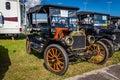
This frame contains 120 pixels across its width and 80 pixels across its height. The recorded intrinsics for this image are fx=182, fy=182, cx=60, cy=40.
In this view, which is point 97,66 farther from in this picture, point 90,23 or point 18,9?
point 18,9

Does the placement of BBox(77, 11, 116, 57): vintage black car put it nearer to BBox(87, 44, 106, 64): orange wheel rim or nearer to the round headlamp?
BBox(87, 44, 106, 64): orange wheel rim

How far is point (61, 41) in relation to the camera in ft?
18.7

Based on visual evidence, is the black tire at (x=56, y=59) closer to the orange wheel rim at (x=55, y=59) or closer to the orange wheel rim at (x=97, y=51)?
the orange wheel rim at (x=55, y=59)

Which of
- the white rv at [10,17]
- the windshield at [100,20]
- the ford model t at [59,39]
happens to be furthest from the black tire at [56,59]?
the white rv at [10,17]

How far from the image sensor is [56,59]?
574cm

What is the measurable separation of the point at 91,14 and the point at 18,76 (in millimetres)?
5578

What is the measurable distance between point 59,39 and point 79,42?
2.57 ft

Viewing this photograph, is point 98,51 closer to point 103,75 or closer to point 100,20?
point 103,75

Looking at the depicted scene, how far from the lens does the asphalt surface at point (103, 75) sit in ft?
17.7

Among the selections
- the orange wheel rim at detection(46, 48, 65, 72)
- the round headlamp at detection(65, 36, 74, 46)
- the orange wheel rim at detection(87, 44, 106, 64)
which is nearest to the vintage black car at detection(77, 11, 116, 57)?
the orange wheel rim at detection(87, 44, 106, 64)

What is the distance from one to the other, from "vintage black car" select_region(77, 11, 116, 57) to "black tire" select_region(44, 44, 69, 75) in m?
3.07

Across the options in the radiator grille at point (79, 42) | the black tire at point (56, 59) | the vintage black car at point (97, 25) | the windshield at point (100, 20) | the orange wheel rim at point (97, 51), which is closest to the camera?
the black tire at point (56, 59)

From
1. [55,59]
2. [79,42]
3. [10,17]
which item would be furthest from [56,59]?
[10,17]

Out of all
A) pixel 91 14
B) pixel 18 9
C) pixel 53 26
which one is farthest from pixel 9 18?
pixel 53 26
